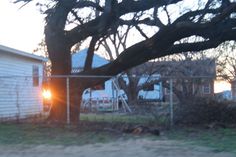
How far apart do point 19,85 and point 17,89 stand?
2.49 ft

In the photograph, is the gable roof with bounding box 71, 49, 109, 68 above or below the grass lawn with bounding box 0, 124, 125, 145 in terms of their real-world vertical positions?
above

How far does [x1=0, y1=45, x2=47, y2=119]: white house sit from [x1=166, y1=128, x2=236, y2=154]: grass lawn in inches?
313

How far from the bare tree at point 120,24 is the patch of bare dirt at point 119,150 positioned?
602cm

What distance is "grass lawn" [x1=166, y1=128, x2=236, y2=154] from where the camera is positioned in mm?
13361

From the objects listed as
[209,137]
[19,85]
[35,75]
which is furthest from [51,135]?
[35,75]

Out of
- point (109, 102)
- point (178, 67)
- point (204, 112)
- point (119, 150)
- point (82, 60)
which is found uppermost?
point (82, 60)

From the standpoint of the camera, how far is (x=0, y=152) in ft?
42.3

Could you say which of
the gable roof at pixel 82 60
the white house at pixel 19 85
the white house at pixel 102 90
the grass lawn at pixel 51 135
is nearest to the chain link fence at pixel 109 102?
the white house at pixel 19 85

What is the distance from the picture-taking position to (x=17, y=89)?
25109mm

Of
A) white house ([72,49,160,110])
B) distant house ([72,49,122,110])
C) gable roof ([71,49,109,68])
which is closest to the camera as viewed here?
distant house ([72,49,122,110])

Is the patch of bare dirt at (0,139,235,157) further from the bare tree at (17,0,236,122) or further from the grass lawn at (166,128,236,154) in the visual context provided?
the bare tree at (17,0,236,122)

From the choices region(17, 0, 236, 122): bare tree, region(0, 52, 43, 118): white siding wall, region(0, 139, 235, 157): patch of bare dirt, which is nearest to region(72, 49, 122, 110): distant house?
region(0, 52, 43, 118): white siding wall

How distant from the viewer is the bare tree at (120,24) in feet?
61.9

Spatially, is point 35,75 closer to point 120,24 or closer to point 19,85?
point 19,85
